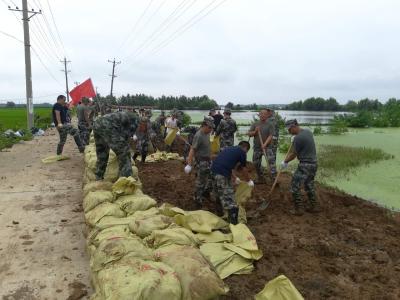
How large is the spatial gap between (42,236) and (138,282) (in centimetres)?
253

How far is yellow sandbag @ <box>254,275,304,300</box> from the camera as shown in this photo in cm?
281

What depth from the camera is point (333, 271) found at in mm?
3840

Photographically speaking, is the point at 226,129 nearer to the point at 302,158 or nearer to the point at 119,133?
the point at 119,133

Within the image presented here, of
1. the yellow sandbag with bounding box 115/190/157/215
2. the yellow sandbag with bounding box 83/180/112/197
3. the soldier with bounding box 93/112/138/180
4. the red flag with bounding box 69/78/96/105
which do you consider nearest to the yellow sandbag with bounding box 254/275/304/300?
the yellow sandbag with bounding box 115/190/157/215

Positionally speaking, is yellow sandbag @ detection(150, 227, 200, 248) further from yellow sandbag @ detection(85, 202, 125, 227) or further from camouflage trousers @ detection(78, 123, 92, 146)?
camouflage trousers @ detection(78, 123, 92, 146)

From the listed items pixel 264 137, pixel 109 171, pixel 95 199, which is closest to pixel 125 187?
pixel 95 199

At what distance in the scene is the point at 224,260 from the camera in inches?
142

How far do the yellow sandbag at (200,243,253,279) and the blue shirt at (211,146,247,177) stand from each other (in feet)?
3.96

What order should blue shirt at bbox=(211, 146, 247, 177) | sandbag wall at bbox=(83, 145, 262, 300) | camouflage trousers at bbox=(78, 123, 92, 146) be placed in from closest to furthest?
sandbag wall at bbox=(83, 145, 262, 300) → blue shirt at bbox=(211, 146, 247, 177) → camouflage trousers at bbox=(78, 123, 92, 146)

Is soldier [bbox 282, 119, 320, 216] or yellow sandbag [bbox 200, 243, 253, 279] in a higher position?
soldier [bbox 282, 119, 320, 216]

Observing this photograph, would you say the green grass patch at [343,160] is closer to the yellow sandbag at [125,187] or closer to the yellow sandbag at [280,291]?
the yellow sandbag at [125,187]

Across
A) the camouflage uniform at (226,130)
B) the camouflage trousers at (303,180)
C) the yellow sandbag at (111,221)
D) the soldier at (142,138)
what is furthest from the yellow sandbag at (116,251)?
the soldier at (142,138)

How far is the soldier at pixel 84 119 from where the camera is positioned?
1033 cm

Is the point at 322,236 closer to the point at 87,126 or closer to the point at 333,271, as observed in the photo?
the point at 333,271
